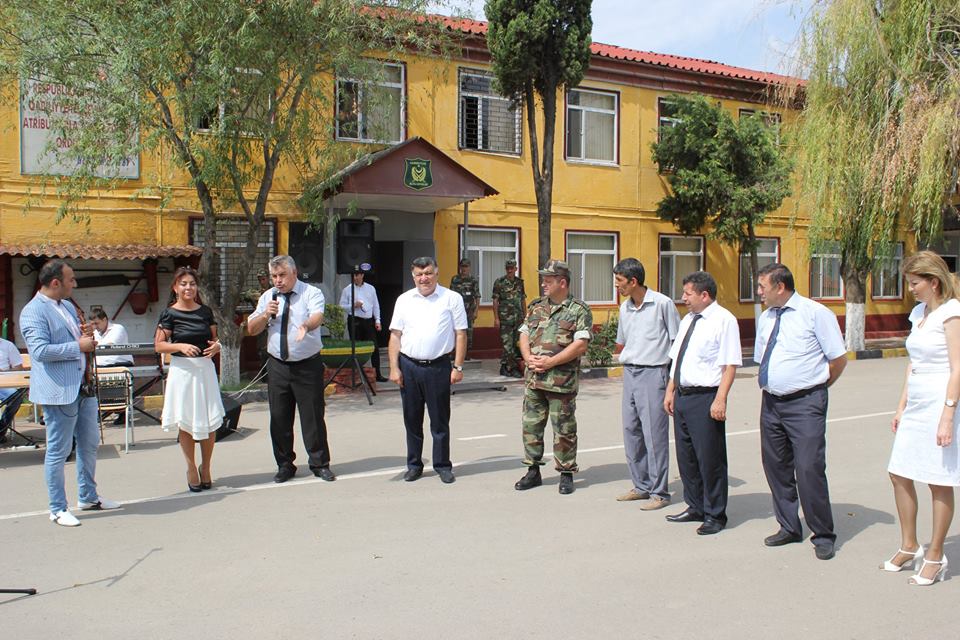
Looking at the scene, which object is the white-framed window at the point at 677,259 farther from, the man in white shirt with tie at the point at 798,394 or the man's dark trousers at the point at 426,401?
the man in white shirt with tie at the point at 798,394

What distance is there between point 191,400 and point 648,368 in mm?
3585

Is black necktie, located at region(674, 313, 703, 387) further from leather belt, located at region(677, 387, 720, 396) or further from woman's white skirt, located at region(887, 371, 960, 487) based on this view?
woman's white skirt, located at region(887, 371, 960, 487)

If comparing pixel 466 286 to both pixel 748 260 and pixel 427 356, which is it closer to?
pixel 427 356

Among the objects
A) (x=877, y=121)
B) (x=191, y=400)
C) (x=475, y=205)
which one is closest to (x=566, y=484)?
(x=191, y=400)

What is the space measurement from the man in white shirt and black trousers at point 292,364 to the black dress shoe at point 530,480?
1.64 m

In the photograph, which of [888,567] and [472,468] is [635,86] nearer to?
[472,468]

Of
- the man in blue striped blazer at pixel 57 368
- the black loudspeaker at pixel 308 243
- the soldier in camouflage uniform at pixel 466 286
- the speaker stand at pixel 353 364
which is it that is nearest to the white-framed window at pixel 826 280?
the soldier in camouflage uniform at pixel 466 286

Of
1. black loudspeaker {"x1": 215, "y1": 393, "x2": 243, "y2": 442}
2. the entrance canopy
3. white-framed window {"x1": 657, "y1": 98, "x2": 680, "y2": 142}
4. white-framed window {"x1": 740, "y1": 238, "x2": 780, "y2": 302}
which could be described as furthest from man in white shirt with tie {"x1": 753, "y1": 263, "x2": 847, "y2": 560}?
white-framed window {"x1": 740, "y1": 238, "x2": 780, "y2": 302}

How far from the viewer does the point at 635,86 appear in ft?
66.2

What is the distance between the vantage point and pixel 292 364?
7.48 m

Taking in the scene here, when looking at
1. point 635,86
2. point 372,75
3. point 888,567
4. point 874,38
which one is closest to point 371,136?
point 372,75

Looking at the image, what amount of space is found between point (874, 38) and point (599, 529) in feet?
44.8

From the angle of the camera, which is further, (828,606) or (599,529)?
(599,529)

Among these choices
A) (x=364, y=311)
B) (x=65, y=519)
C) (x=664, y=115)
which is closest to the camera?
(x=65, y=519)
